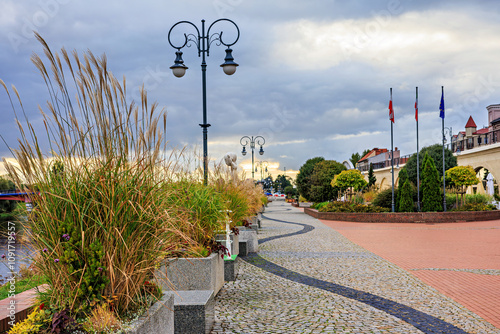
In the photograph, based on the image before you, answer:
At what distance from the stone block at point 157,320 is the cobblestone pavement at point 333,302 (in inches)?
57.9

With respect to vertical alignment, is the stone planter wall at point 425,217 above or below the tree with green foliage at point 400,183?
below

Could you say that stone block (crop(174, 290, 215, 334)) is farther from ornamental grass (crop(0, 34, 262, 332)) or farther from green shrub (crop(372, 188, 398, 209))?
green shrub (crop(372, 188, 398, 209))

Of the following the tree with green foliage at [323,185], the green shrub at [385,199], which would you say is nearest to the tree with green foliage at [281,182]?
the tree with green foliage at [323,185]

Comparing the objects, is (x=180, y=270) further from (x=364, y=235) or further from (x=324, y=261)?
(x=364, y=235)

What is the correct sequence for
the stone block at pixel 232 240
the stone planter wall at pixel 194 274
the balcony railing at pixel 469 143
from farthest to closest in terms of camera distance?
1. the balcony railing at pixel 469 143
2. the stone block at pixel 232 240
3. the stone planter wall at pixel 194 274

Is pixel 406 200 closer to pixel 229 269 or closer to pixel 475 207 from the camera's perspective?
pixel 475 207

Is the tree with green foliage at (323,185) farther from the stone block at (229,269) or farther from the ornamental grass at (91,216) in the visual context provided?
the ornamental grass at (91,216)

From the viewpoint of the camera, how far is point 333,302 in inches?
222

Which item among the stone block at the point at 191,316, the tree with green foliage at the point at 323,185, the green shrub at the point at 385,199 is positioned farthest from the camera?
the tree with green foliage at the point at 323,185

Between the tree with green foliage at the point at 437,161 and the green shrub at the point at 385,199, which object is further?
the tree with green foliage at the point at 437,161

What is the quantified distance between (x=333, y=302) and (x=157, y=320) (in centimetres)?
338

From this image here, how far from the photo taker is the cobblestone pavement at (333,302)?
462 centimetres

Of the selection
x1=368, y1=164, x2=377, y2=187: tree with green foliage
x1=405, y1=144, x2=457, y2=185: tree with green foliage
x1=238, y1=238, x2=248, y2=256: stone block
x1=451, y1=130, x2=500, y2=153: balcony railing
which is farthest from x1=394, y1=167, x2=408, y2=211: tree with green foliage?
x1=368, y1=164, x2=377, y2=187: tree with green foliage

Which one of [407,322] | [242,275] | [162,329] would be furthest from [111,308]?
[242,275]
